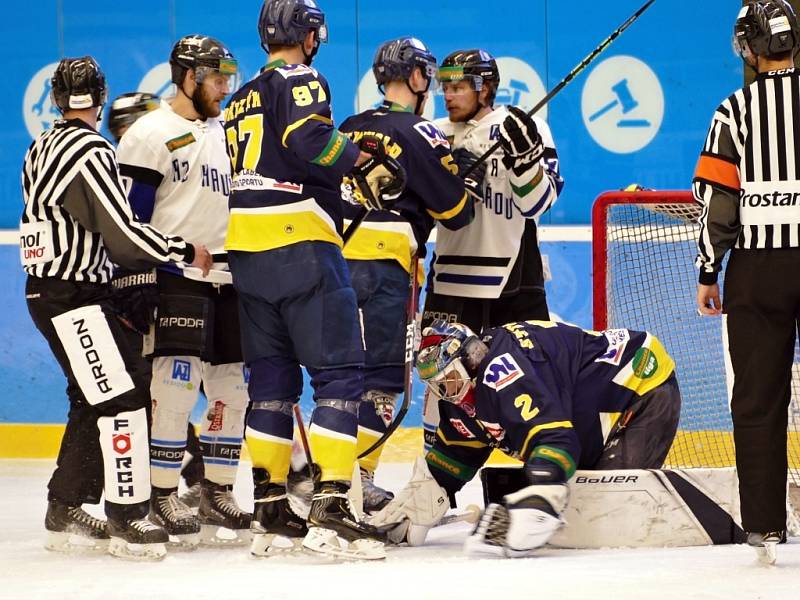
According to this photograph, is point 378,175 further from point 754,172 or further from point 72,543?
point 72,543

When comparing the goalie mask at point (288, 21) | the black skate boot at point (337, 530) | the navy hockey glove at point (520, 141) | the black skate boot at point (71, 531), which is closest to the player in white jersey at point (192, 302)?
the black skate boot at point (71, 531)

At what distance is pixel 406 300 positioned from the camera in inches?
158

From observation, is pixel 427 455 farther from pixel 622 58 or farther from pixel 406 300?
pixel 622 58

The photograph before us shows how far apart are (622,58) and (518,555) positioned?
11.8 ft

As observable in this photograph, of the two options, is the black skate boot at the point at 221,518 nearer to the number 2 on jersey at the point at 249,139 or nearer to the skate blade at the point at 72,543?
the skate blade at the point at 72,543

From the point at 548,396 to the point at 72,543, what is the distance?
4.42 feet

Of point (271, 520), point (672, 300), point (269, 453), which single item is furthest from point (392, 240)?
point (672, 300)

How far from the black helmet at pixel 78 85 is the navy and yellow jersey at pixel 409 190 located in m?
0.72

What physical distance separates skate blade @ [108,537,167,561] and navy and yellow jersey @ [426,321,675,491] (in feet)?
2.48

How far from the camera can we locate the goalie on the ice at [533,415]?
340 centimetres

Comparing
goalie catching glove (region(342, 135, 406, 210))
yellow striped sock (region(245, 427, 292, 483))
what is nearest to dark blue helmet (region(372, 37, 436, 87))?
goalie catching glove (region(342, 135, 406, 210))

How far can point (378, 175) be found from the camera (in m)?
3.56

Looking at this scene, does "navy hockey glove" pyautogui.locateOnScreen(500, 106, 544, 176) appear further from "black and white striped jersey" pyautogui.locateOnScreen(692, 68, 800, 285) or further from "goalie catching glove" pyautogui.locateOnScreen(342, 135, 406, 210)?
"black and white striped jersey" pyautogui.locateOnScreen(692, 68, 800, 285)

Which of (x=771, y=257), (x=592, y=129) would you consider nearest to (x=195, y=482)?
(x=771, y=257)
